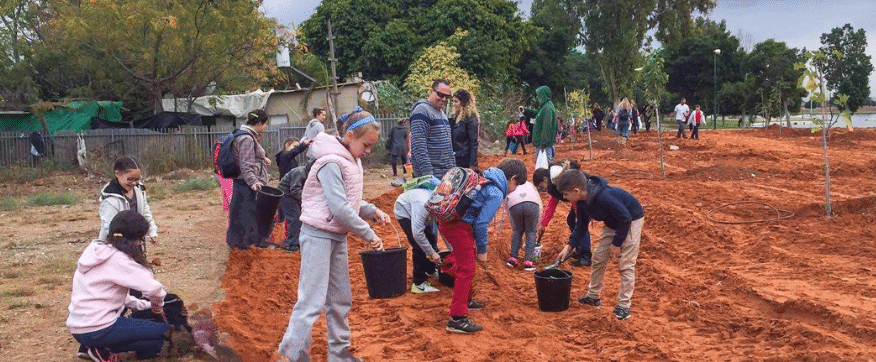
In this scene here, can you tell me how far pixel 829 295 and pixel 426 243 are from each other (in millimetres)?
3434

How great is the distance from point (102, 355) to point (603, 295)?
161 inches

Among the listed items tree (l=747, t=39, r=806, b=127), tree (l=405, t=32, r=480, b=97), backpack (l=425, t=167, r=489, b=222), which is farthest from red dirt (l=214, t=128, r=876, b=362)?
tree (l=747, t=39, r=806, b=127)

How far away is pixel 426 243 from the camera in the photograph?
243 inches

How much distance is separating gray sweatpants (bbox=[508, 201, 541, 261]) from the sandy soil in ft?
0.86

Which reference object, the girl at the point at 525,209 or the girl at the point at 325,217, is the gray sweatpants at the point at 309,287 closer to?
the girl at the point at 325,217

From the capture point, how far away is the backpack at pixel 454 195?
534cm

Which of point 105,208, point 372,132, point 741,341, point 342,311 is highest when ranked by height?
point 372,132

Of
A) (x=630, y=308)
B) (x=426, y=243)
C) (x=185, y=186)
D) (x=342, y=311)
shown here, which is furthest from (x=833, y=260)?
(x=185, y=186)

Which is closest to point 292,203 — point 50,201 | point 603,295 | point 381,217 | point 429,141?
point 429,141

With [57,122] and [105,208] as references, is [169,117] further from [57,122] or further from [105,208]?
[105,208]

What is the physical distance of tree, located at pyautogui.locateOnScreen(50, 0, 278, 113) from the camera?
21203 mm

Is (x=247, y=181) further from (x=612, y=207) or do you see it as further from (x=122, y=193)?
(x=612, y=207)

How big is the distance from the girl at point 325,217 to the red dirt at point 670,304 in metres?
0.79

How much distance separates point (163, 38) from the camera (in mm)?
21672
